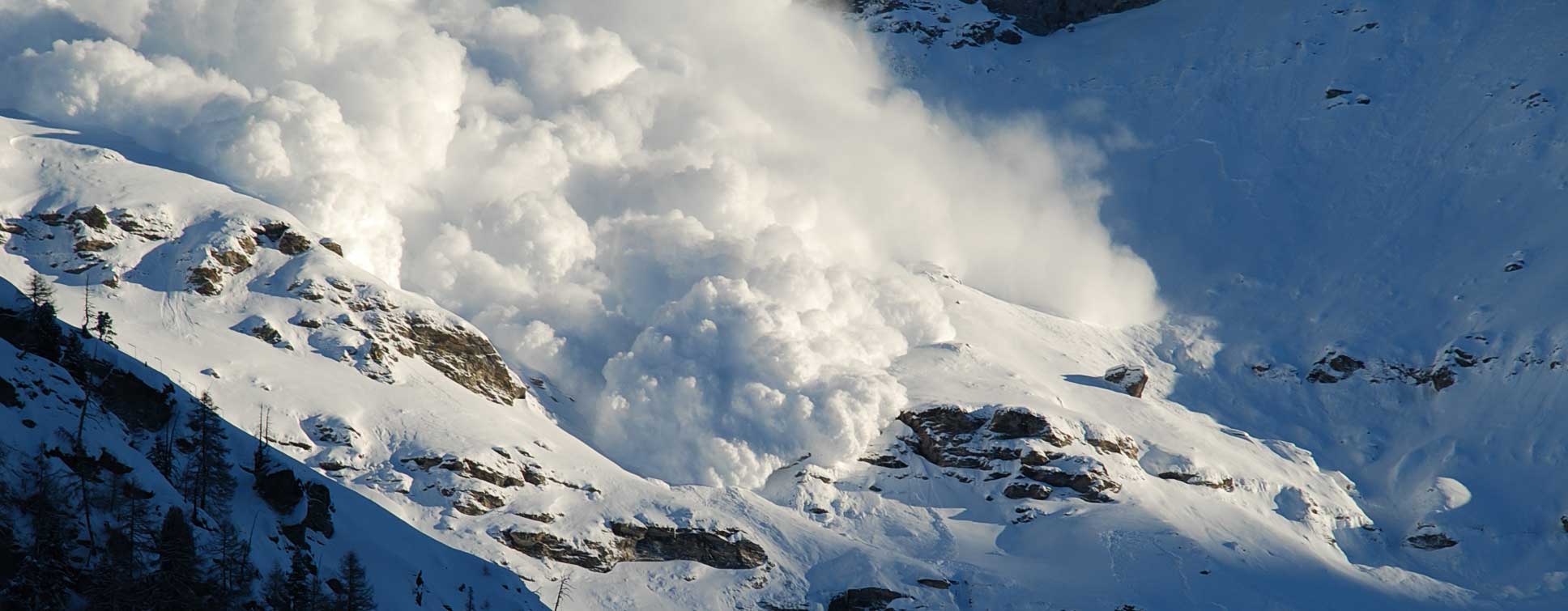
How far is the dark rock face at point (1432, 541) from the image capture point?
197 m

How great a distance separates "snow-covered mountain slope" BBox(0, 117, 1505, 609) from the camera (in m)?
175

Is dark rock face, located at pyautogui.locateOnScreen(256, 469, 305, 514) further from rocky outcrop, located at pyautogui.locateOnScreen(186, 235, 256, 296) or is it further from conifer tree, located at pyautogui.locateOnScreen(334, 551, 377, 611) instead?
rocky outcrop, located at pyautogui.locateOnScreen(186, 235, 256, 296)

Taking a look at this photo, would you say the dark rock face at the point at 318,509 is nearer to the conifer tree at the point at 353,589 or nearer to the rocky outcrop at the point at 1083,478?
the conifer tree at the point at 353,589

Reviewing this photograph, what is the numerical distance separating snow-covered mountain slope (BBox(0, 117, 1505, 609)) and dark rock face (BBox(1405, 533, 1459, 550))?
8.72 metres

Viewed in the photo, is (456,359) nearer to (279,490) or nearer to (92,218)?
(92,218)

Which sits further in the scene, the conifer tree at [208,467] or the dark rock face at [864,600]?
Answer: the dark rock face at [864,600]

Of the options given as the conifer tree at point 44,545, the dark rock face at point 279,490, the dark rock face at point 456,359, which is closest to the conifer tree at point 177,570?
the conifer tree at point 44,545

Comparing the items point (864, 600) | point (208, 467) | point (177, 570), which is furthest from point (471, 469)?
point (177, 570)

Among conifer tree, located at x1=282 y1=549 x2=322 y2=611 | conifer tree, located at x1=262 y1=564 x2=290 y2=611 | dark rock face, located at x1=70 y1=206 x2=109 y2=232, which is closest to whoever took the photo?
conifer tree, located at x1=262 y1=564 x2=290 y2=611

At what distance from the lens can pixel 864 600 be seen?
174875 millimetres

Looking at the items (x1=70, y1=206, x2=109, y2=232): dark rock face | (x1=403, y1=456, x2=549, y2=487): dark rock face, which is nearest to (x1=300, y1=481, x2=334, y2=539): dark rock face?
(x1=403, y1=456, x2=549, y2=487): dark rock face

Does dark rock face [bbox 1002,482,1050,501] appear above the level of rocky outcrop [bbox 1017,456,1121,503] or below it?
below

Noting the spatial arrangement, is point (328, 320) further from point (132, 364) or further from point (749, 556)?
point (132, 364)

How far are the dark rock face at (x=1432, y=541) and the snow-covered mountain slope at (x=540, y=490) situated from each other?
8.72 m
